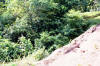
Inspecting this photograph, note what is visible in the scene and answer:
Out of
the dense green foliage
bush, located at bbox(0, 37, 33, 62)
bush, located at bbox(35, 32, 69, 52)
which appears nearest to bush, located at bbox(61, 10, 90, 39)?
the dense green foliage

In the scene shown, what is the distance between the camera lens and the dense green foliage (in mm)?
6578

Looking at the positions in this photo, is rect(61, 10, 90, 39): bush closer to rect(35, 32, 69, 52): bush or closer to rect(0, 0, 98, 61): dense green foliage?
rect(0, 0, 98, 61): dense green foliage

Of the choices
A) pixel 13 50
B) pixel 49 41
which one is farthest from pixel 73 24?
pixel 13 50

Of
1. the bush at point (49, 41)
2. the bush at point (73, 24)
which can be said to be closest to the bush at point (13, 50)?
the bush at point (49, 41)

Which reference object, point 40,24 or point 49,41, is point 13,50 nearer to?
point 49,41

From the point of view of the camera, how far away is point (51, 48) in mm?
6281

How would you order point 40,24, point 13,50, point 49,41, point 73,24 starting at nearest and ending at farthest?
point 13,50 < point 49,41 < point 73,24 < point 40,24

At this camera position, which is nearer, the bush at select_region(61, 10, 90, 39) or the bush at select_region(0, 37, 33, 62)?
the bush at select_region(0, 37, 33, 62)

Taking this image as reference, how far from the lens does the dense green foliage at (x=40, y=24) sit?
6.58 m

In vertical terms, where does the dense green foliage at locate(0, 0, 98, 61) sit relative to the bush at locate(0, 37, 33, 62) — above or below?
above

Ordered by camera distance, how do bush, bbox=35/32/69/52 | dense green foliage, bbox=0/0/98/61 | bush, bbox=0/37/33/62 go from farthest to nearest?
dense green foliage, bbox=0/0/98/61 < bush, bbox=35/32/69/52 < bush, bbox=0/37/33/62

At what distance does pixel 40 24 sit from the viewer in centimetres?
743

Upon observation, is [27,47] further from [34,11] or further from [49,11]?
[49,11]

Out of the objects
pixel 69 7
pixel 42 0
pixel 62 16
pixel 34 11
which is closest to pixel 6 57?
pixel 34 11
